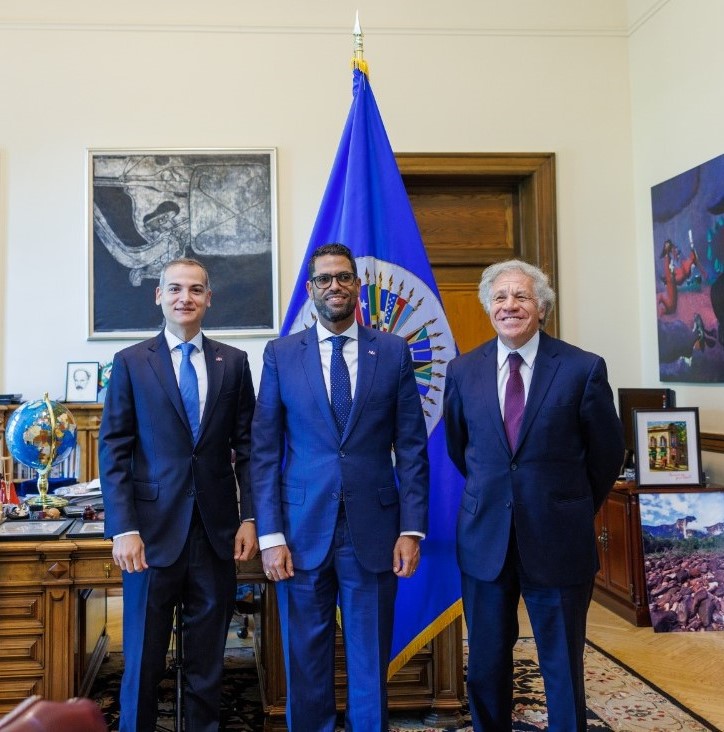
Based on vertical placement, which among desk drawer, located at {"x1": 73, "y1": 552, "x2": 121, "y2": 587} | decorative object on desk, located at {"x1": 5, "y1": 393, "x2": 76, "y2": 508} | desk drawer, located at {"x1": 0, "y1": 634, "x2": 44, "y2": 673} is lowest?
desk drawer, located at {"x1": 0, "y1": 634, "x2": 44, "y2": 673}

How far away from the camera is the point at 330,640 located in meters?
2.16

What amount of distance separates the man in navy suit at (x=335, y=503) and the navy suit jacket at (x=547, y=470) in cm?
19

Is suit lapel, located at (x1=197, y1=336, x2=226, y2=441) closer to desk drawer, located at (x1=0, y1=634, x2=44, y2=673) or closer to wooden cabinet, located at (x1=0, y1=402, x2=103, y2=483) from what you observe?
desk drawer, located at (x1=0, y1=634, x2=44, y2=673)

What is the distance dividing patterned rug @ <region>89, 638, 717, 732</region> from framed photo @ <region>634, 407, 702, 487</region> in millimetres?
1091

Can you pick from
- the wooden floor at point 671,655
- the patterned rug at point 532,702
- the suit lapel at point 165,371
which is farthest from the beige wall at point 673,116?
the suit lapel at point 165,371

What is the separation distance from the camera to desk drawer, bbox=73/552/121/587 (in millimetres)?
2561

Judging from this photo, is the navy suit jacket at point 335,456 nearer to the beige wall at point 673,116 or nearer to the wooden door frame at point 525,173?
the beige wall at point 673,116

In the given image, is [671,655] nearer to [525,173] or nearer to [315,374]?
[315,374]

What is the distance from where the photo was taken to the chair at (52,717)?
26.1 inches

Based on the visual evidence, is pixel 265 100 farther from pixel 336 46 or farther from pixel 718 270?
pixel 718 270

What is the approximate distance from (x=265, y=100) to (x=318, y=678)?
4101 mm

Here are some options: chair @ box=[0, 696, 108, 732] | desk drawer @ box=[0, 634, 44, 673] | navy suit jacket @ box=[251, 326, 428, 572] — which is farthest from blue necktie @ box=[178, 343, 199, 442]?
chair @ box=[0, 696, 108, 732]

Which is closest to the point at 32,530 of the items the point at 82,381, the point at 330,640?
the point at 330,640

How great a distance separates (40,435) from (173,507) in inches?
38.2
